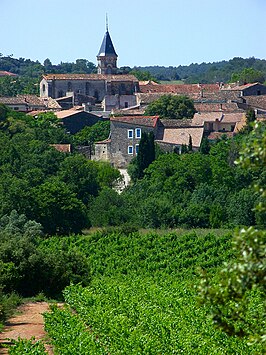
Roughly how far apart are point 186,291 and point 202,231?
14.5m

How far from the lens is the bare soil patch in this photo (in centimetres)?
1919

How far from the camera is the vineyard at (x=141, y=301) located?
626 inches

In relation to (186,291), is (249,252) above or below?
above

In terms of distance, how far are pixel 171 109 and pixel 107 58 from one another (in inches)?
1124

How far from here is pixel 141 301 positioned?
22062 mm

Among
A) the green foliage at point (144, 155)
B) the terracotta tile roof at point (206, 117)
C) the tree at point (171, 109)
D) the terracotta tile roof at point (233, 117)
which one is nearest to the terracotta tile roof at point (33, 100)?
the tree at point (171, 109)

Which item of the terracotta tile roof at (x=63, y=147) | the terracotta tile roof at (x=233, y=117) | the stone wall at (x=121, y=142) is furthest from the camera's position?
the terracotta tile roof at (x=233, y=117)

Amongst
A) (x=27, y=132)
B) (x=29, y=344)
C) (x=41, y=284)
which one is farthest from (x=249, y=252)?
(x=27, y=132)

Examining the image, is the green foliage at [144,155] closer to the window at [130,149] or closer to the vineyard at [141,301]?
the window at [130,149]

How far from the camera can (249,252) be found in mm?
6969

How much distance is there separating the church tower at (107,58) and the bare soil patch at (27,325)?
67.1 m

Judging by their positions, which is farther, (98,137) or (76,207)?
(98,137)

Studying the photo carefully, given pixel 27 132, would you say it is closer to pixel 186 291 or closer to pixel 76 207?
pixel 76 207

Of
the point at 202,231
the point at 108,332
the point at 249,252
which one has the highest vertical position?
the point at 249,252
